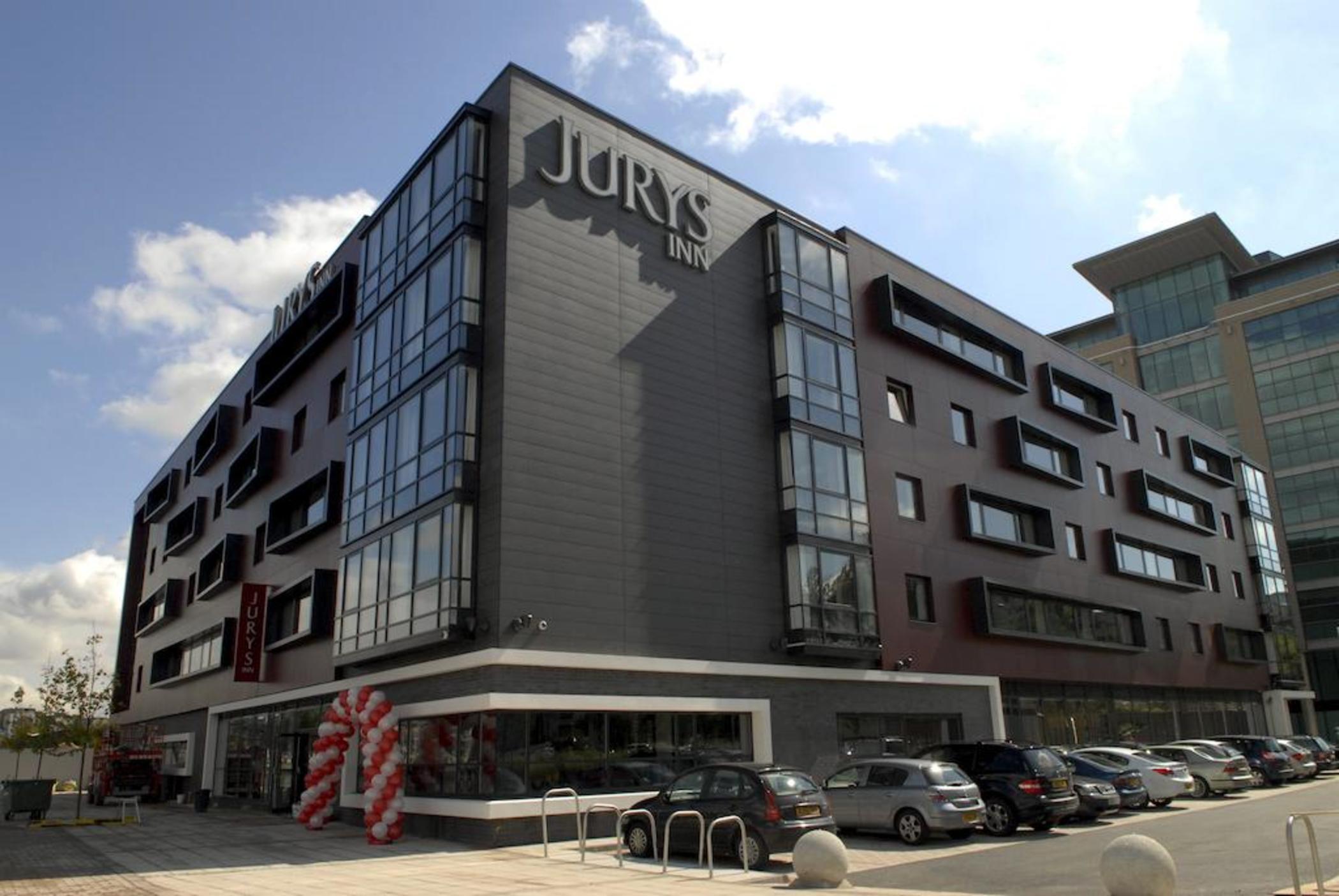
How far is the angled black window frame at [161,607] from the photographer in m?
43.4

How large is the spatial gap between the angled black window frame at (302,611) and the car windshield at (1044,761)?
1826 cm

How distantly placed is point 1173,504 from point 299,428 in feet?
125

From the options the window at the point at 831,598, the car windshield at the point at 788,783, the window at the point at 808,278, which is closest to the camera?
the car windshield at the point at 788,783

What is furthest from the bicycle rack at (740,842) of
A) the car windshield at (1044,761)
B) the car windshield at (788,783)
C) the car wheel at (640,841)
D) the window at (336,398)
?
the window at (336,398)

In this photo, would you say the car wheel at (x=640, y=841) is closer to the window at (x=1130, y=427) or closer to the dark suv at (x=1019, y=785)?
the dark suv at (x=1019, y=785)

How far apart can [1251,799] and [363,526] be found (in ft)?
78.0

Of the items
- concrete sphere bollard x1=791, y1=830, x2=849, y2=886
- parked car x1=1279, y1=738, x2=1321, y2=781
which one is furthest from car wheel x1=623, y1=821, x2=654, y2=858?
parked car x1=1279, y1=738, x2=1321, y2=781

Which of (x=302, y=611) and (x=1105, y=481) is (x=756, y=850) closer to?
(x=302, y=611)

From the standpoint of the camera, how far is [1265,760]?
2886 cm

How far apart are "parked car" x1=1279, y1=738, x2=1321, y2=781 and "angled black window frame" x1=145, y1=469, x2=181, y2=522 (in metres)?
47.1

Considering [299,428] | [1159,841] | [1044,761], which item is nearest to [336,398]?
[299,428]

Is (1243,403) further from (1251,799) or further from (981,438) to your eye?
(1251,799)

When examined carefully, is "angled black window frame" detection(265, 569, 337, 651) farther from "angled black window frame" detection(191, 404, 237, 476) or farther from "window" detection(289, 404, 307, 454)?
"angled black window frame" detection(191, 404, 237, 476)

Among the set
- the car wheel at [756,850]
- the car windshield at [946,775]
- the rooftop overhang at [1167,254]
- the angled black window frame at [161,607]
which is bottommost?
the car wheel at [756,850]
